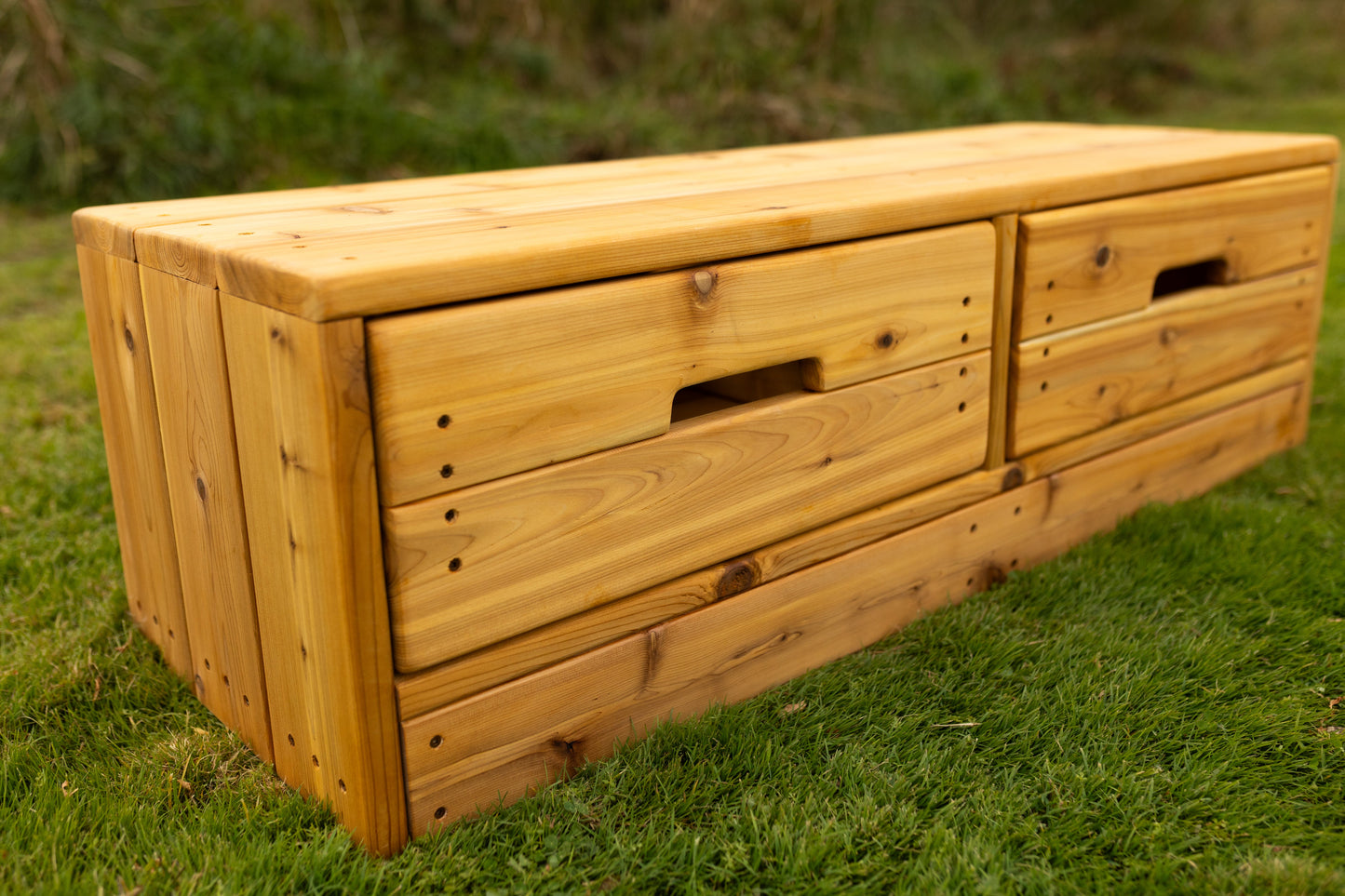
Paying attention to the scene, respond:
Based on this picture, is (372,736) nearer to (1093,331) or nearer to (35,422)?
(1093,331)

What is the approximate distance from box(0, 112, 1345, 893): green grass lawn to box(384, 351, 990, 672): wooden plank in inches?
9.2

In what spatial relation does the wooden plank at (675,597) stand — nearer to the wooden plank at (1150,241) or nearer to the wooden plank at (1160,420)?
the wooden plank at (1160,420)

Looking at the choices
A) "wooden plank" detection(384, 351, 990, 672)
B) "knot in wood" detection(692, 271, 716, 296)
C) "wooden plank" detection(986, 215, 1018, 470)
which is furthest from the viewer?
"wooden plank" detection(986, 215, 1018, 470)

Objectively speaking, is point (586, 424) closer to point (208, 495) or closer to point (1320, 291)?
point (208, 495)

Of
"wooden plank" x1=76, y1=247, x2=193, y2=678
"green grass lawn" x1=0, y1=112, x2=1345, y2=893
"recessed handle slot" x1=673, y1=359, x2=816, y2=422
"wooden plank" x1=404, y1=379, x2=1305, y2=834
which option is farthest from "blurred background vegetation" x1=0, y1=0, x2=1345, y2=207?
"wooden plank" x1=404, y1=379, x2=1305, y2=834

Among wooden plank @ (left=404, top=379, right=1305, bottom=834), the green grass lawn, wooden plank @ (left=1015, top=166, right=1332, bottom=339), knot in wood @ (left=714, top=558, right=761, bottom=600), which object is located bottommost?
the green grass lawn

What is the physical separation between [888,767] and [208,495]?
0.90m

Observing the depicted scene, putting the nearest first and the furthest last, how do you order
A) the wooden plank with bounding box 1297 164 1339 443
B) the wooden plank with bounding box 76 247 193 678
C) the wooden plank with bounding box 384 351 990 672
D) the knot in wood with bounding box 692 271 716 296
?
the wooden plank with bounding box 384 351 990 672, the knot in wood with bounding box 692 271 716 296, the wooden plank with bounding box 76 247 193 678, the wooden plank with bounding box 1297 164 1339 443

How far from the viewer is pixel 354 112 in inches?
176

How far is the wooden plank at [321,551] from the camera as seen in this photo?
1098mm

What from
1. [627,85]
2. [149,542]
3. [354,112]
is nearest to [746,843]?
[149,542]

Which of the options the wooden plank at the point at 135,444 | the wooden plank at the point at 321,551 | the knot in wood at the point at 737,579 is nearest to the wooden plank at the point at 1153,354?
the knot in wood at the point at 737,579

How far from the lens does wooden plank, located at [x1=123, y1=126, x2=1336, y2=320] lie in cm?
110

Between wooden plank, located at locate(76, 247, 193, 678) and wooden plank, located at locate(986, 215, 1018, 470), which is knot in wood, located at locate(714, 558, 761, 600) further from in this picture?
wooden plank, located at locate(76, 247, 193, 678)
